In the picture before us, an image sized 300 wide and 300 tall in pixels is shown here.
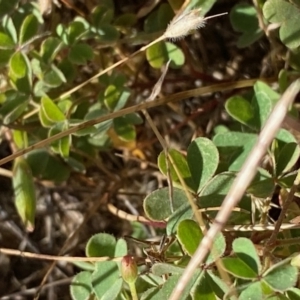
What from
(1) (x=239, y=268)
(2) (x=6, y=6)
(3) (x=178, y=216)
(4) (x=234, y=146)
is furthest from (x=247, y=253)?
(2) (x=6, y=6)

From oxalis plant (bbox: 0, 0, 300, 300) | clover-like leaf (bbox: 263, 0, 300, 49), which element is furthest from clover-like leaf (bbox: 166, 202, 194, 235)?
clover-like leaf (bbox: 263, 0, 300, 49)

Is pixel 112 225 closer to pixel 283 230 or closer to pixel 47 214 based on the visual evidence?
pixel 47 214

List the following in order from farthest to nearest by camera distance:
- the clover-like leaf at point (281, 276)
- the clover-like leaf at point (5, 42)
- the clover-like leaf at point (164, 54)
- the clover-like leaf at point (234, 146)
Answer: the clover-like leaf at point (164, 54) < the clover-like leaf at point (5, 42) < the clover-like leaf at point (234, 146) < the clover-like leaf at point (281, 276)

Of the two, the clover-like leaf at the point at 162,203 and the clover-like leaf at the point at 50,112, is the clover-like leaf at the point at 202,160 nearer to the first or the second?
the clover-like leaf at the point at 162,203

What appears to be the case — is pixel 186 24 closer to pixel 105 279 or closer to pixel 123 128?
pixel 123 128

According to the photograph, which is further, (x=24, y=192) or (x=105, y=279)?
(x=24, y=192)

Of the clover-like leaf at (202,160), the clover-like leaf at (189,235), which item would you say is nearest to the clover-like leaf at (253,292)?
the clover-like leaf at (189,235)

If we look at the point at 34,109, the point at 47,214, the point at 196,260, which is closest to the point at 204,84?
the point at 34,109
